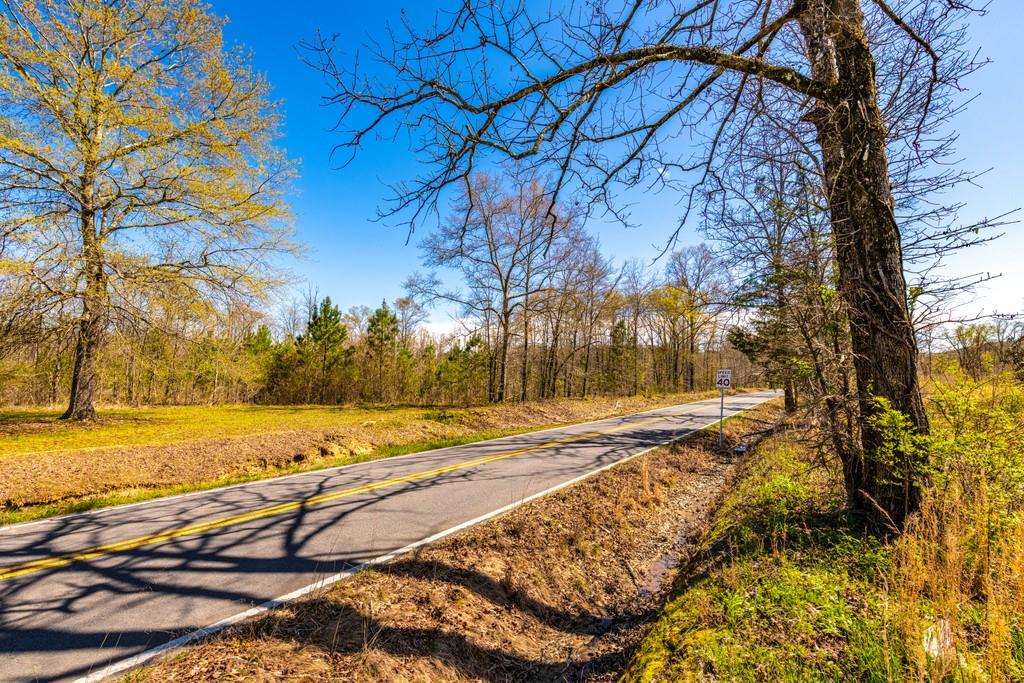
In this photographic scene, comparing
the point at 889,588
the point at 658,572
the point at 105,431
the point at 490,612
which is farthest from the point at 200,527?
the point at 105,431

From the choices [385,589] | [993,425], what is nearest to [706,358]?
[993,425]

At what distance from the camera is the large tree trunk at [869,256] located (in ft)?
11.6

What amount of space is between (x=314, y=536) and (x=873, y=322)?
6.86 m

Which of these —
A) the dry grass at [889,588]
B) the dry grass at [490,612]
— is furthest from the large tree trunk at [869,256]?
the dry grass at [490,612]

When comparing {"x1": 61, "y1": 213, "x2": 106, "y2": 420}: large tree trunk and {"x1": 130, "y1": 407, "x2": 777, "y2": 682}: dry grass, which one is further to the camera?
{"x1": 61, "y1": 213, "x2": 106, "y2": 420}: large tree trunk

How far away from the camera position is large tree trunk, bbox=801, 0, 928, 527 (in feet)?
11.6

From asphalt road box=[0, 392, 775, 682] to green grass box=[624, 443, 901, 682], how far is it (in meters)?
3.07

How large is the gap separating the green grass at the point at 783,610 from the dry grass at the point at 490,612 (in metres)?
0.82

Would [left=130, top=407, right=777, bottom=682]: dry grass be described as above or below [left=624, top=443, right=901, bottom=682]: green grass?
below

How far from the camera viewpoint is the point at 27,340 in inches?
391

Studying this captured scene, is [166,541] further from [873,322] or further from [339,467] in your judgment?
[873,322]

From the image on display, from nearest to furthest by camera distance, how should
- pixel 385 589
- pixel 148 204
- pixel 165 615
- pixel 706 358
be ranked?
pixel 165 615
pixel 385 589
pixel 148 204
pixel 706 358

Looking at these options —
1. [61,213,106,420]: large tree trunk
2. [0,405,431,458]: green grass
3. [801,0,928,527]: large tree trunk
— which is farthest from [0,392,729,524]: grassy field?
[801,0,928,527]: large tree trunk

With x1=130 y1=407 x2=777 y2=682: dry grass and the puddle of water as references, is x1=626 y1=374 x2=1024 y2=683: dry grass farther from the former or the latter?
x1=130 y1=407 x2=777 y2=682: dry grass
